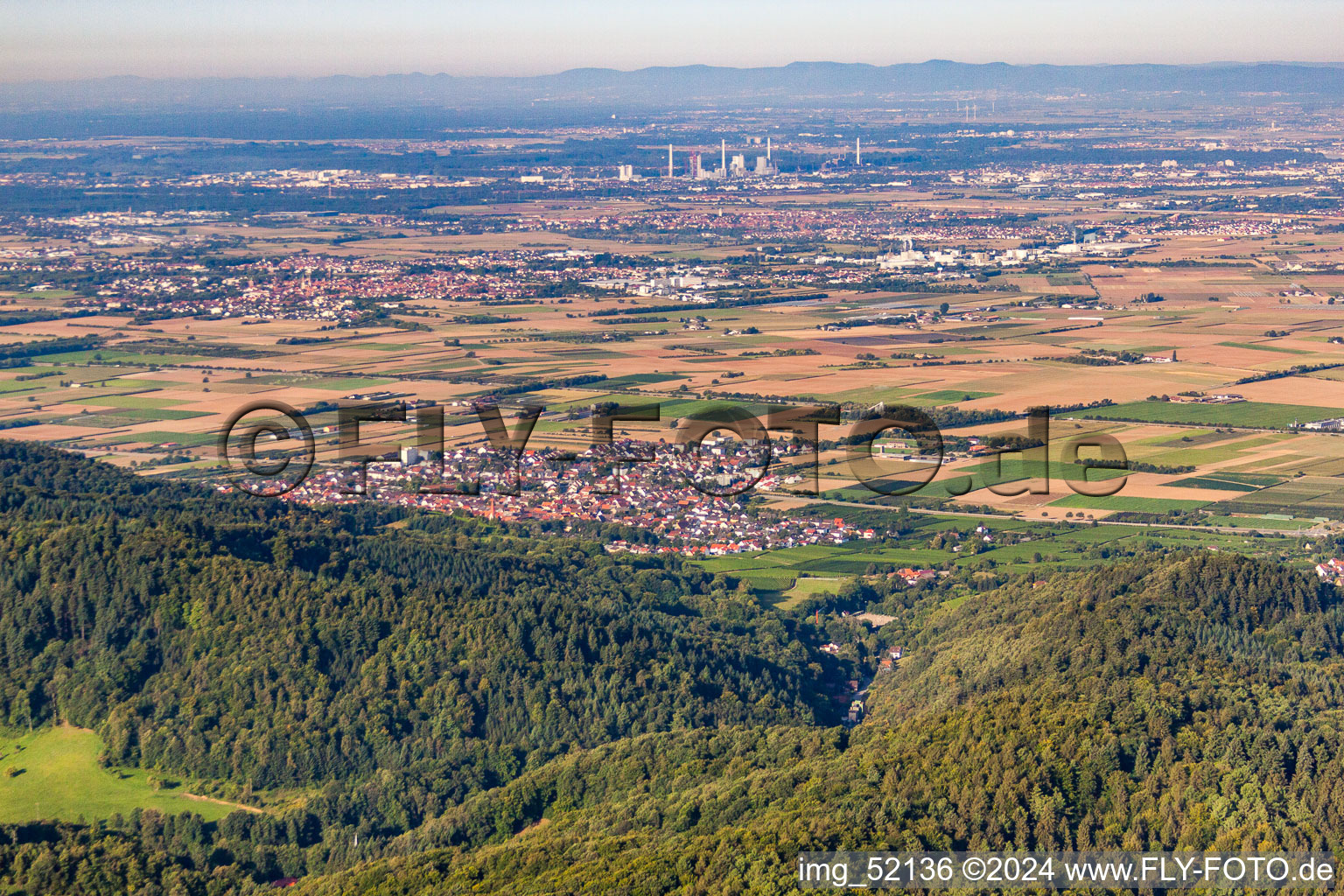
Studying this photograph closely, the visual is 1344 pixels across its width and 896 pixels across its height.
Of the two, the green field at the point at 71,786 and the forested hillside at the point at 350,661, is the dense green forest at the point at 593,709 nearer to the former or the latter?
the forested hillside at the point at 350,661

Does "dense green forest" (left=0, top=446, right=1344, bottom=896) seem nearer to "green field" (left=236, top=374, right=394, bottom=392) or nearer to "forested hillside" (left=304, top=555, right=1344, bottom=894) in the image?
"forested hillside" (left=304, top=555, right=1344, bottom=894)

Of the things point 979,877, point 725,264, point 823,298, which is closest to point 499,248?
point 725,264

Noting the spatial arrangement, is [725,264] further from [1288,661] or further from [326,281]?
[1288,661]

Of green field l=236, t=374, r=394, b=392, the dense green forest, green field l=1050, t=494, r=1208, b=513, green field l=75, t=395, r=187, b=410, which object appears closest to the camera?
the dense green forest

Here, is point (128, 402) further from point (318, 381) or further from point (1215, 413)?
point (1215, 413)

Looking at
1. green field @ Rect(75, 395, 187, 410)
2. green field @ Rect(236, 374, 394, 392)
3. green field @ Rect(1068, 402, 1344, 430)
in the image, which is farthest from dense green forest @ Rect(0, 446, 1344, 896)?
green field @ Rect(236, 374, 394, 392)

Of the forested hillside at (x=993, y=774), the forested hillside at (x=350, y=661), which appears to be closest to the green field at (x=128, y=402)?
the forested hillside at (x=350, y=661)

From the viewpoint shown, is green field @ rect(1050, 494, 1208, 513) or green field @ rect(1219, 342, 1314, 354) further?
green field @ rect(1219, 342, 1314, 354)
